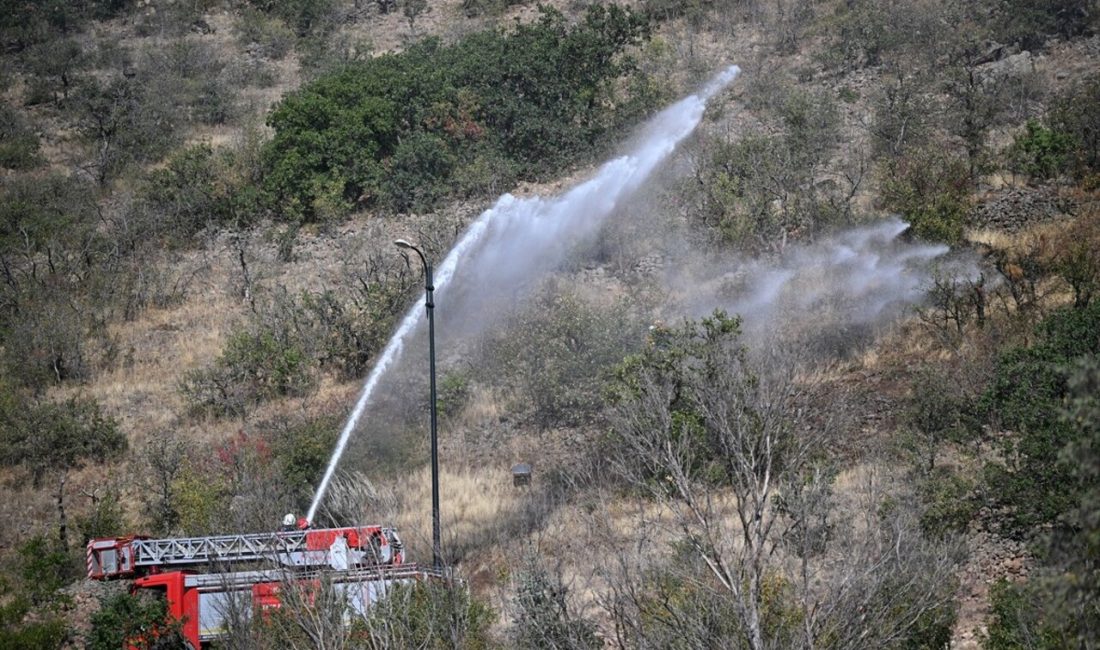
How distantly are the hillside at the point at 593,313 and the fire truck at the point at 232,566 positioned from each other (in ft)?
2.00

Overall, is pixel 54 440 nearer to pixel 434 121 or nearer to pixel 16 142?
pixel 434 121

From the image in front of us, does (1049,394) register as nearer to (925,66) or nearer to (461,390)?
(461,390)

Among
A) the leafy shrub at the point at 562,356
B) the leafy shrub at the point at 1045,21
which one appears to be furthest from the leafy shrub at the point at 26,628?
the leafy shrub at the point at 1045,21

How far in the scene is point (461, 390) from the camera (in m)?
30.1

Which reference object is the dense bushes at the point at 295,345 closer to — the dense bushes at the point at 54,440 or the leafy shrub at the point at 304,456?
the dense bushes at the point at 54,440

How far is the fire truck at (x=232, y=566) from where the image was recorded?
17.6 meters

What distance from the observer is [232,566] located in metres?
18.9

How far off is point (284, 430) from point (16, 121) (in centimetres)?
2881

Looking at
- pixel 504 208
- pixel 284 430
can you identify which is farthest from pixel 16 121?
pixel 284 430

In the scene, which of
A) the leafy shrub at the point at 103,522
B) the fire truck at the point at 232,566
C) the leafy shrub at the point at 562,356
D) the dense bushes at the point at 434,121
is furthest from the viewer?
the dense bushes at the point at 434,121

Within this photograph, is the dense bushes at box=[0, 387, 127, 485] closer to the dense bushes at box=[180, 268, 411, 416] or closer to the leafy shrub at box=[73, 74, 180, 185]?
the dense bushes at box=[180, 268, 411, 416]

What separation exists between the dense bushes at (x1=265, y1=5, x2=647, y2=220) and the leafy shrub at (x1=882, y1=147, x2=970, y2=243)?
37.6 ft

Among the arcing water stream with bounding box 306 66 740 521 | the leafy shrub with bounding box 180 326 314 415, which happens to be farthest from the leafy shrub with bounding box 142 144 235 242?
the leafy shrub with bounding box 180 326 314 415

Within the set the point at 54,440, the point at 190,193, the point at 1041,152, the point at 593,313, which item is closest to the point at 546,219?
the point at 593,313
